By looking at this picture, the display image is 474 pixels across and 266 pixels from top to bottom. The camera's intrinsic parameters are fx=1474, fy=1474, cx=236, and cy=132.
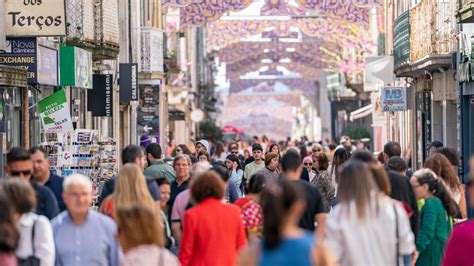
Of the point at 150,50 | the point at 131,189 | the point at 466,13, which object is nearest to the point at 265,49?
the point at 150,50

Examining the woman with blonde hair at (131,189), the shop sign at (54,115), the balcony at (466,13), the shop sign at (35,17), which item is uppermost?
the balcony at (466,13)

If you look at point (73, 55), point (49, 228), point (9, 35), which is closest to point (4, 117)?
point (9, 35)

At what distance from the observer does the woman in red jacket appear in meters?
10.9

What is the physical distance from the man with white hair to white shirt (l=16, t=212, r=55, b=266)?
145mm

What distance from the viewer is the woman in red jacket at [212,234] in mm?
10922

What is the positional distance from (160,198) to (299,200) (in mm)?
5562

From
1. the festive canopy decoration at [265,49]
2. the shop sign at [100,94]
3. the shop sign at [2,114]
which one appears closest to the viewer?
the shop sign at [2,114]

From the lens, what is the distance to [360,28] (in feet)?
182

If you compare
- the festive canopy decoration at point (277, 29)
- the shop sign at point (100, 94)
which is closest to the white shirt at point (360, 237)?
the shop sign at point (100, 94)

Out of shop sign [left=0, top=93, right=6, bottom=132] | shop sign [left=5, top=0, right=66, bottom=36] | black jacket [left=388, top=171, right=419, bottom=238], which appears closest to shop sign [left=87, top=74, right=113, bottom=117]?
shop sign [left=5, top=0, right=66, bottom=36]

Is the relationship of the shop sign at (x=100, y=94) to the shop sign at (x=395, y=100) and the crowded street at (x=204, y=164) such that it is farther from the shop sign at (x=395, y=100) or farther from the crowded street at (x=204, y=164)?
the shop sign at (x=395, y=100)

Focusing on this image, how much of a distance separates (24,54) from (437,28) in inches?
487

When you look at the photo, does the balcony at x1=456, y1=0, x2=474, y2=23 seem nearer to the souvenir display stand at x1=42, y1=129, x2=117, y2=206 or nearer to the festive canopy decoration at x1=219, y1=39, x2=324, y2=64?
the souvenir display stand at x1=42, y1=129, x2=117, y2=206

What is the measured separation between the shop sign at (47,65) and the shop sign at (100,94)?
7.21 metres
